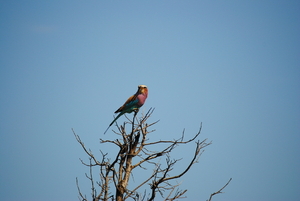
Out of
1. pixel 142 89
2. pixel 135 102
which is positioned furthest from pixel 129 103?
pixel 142 89

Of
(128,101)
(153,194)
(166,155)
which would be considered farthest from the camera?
(128,101)

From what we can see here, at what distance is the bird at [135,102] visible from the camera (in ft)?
20.1

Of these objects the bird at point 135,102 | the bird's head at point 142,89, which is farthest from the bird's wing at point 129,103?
the bird's head at point 142,89

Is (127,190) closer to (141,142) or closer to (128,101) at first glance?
(141,142)

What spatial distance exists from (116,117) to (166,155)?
78.7 inches

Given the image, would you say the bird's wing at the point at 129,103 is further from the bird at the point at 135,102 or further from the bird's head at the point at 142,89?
the bird's head at the point at 142,89

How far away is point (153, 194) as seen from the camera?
4109 millimetres

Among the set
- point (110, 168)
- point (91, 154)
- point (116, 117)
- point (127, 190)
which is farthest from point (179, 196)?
point (116, 117)

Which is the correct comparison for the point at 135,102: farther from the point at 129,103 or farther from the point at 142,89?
the point at 142,89

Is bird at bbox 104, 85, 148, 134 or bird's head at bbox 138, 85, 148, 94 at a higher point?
bird's head at bbox 138, 85, 148, 94

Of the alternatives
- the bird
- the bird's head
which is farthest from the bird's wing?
the bird's head

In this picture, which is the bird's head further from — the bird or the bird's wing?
the bird's wing

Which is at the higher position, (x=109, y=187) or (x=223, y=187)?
(x=109, y=187)

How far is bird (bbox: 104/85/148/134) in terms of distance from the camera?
6133mm
